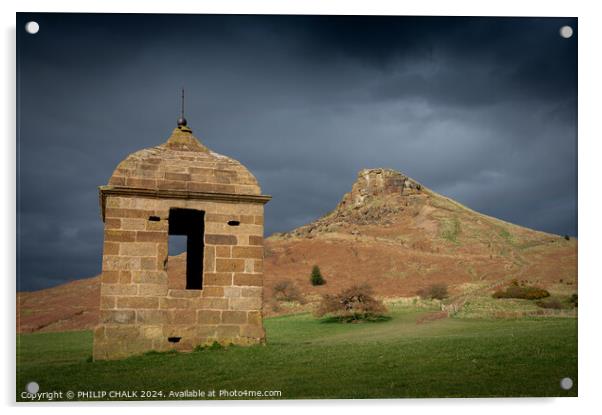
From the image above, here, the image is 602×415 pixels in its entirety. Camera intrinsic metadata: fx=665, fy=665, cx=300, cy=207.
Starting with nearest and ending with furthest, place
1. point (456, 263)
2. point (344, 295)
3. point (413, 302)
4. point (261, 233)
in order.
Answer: point (261, 233)
point (344, 295)
point (413, 302)
point (456, 263)

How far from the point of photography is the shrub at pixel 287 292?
44691 mm

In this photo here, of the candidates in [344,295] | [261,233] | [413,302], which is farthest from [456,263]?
[261,233]

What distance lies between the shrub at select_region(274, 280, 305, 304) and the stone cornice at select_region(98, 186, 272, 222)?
1258 inches

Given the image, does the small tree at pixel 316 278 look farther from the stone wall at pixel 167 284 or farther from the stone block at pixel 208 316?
the stone block at pixel 208 316

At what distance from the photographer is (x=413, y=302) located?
40.3m

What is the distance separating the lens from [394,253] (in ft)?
215

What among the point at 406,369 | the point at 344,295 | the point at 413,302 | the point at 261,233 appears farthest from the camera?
the point at 413,302

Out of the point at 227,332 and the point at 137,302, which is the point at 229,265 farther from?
the point at 137,302

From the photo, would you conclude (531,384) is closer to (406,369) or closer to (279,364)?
(406,369)

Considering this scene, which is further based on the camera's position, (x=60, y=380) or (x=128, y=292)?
(x=128, y=292)

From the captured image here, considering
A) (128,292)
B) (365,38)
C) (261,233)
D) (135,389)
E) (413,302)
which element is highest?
(365,38)

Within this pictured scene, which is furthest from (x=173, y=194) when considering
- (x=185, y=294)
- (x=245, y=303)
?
(x=245, y=303)

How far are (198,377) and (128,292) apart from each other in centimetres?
219

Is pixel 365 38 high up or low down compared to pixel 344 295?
up
